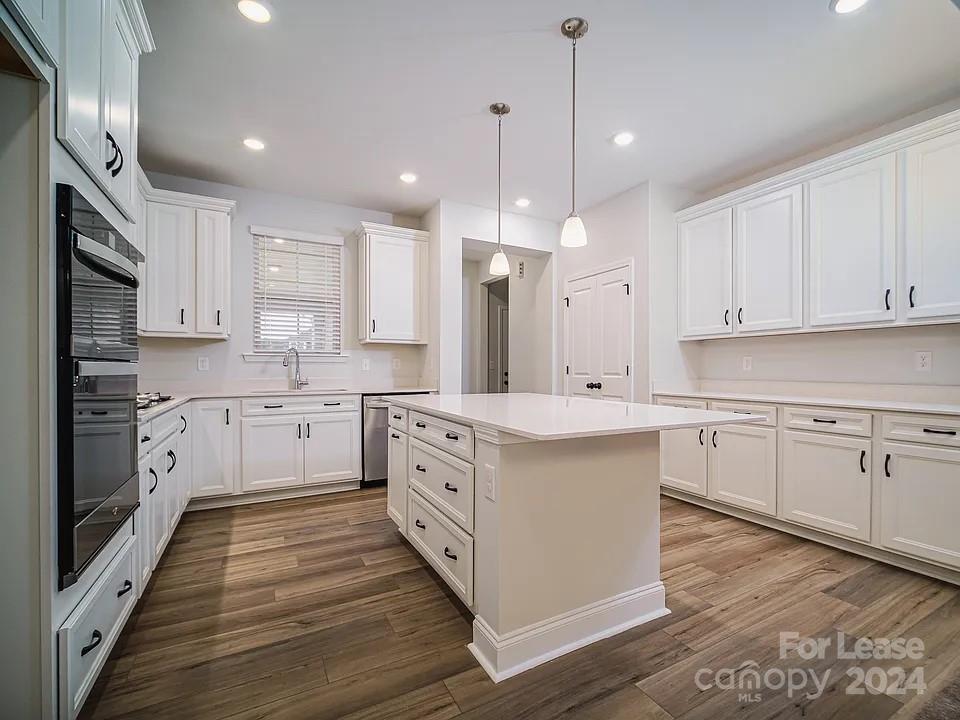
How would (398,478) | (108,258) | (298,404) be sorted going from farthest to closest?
(298,404) → (398,478) → (108,258)

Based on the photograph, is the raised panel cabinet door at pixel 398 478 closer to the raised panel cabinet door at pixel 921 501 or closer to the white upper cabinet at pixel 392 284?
the white upper cabinet at pixel 392 284

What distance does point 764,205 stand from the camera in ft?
10.8

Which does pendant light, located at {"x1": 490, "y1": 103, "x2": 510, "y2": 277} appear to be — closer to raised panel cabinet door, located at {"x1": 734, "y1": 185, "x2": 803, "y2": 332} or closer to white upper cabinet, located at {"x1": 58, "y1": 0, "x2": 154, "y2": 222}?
white upper cabinet, located at {"x1": 58, "y1": 0, "x2": 154, "y2": 222}

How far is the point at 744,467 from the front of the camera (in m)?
3.12

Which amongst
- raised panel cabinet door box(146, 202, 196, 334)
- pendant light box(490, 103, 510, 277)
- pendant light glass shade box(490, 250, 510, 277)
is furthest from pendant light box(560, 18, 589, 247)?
raised panel cabinet door box(146, 202, 196, 334)

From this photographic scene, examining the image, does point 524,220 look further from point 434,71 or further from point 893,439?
point 893,439

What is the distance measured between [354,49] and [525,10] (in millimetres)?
905

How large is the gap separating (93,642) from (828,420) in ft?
12.1

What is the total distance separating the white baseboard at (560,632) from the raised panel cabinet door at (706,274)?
250cm

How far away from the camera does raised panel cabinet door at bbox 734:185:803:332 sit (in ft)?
10.2

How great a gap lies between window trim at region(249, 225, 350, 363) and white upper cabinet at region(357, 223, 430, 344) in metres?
0.20

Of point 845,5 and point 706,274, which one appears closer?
point 845,5

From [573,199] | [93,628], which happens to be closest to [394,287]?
[573,199]

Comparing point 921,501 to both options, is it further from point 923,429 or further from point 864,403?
point 864,403
